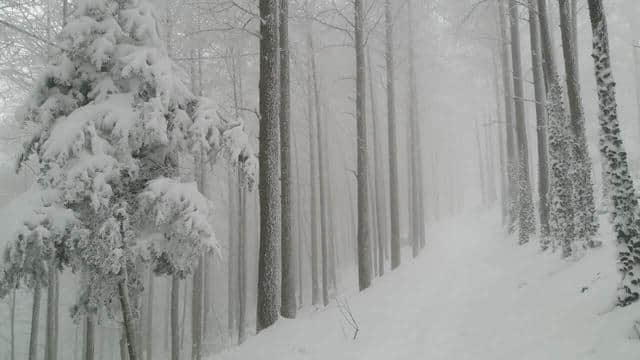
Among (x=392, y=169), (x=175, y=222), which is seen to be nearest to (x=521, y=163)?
(x=392, y=169)

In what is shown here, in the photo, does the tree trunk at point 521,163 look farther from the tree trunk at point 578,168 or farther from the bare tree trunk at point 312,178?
the bare tree trunk at point 312,178

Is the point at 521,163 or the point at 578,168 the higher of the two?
the point at 521,163

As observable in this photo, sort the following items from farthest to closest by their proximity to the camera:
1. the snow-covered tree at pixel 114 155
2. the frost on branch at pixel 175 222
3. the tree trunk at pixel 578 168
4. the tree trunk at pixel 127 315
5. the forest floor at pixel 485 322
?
Answer: the tree trunk at pixel 578 168 → the tree trunk at pixel 127 315 → the frost on branch at pixel 175 222 → the snow-covered tree at pixel 114 155 → the forest floor at pixel 485 322

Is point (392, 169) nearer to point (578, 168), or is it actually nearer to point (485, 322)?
point (578, 168)

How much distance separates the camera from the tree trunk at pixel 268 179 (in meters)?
8.91

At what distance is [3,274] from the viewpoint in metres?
6.27

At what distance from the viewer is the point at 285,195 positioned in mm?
10445

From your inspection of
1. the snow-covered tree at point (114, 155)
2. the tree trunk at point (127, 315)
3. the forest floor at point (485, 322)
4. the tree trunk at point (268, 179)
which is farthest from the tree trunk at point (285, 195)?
the tree trunk at point (127, 315)

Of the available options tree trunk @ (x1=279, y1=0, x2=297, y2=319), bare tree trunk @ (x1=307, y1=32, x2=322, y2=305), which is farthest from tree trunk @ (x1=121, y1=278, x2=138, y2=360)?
bare tree trunk @ (x1=307, y1=32, x2=322, y2=305)

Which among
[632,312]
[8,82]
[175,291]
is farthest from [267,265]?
[8,82]

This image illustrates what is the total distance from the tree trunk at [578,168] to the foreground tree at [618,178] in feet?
12.7

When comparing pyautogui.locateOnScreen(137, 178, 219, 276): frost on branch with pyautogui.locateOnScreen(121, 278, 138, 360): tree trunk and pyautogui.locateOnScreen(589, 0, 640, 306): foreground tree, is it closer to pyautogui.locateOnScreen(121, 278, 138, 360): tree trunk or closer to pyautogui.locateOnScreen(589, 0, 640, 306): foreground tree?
pyautogui.locateOnScreen(121, 278, 138, 360): tree trunk

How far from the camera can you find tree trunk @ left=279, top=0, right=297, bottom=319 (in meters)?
10.2

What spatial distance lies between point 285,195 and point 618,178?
653 centimetres
